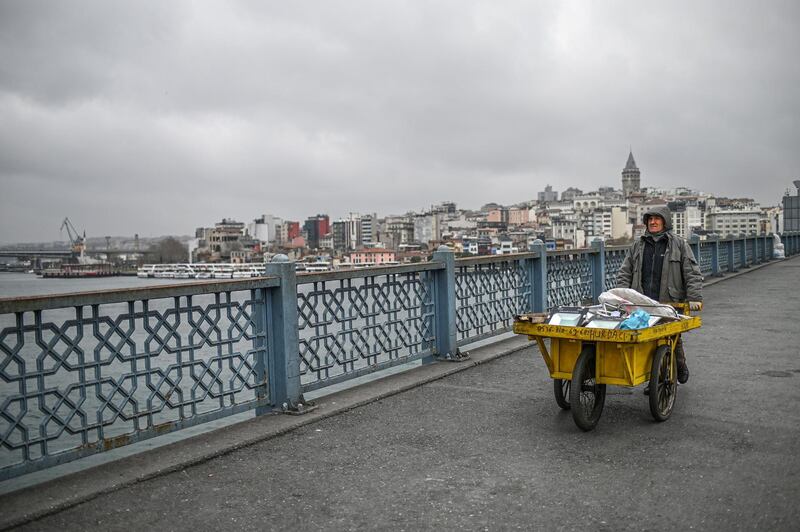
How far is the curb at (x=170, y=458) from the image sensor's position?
13.2 feet

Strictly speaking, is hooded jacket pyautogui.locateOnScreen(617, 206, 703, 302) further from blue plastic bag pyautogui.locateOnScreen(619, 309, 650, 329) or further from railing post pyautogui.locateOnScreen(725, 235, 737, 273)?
railing post pyautogui.locateOnScreen(725, 235, 737, 273)

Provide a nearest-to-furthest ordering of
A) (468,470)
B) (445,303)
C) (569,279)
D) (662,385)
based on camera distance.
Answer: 1. (468,470)
2. (662,385)
3. (445,303)
4. (569,279)

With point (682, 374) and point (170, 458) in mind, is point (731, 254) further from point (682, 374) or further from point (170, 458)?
point (170, 458)

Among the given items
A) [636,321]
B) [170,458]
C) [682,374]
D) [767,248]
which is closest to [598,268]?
[682,374]

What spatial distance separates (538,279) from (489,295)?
4.81 feet

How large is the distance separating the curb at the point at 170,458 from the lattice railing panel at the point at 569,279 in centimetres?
450

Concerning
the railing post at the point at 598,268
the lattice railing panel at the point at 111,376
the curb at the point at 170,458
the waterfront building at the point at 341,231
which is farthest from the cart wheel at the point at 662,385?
the waterfront building at the point at 341,231

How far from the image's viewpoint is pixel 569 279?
1198 centimetres

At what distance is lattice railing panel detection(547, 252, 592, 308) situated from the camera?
11.3m

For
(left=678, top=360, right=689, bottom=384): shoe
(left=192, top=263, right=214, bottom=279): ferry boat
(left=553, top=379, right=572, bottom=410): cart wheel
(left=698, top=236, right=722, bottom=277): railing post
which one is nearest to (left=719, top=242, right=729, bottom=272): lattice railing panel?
(left=698, top=236, right=722, bottom=277): railing post

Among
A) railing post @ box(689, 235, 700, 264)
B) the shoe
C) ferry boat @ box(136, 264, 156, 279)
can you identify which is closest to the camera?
the shoe

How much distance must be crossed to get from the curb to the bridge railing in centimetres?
15

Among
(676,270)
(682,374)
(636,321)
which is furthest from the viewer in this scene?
(682,374)

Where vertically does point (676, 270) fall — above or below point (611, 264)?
above
